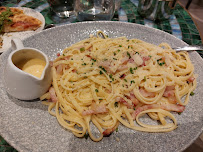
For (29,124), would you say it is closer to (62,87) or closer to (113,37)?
(62,87)

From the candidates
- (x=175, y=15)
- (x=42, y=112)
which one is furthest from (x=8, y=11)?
(x=175, y=15)

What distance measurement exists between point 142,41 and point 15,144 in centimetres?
244

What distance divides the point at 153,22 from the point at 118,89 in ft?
8.49

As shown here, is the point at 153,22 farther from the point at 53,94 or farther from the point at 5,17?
the point at 5,17

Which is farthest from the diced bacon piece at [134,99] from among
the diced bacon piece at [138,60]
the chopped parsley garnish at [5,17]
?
the chopped parsley garnish at [5,17]

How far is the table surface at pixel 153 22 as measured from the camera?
3494 millimetres

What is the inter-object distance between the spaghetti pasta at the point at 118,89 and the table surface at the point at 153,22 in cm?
112

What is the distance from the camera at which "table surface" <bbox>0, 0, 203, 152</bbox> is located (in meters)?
3.49

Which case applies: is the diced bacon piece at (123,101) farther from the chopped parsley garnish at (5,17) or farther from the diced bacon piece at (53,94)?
the chopped parsley garnish at (5,17)

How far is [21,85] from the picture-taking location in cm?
189

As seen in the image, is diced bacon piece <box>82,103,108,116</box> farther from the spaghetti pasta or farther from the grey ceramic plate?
the grey ceramic plate

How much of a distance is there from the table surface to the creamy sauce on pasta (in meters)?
1.98

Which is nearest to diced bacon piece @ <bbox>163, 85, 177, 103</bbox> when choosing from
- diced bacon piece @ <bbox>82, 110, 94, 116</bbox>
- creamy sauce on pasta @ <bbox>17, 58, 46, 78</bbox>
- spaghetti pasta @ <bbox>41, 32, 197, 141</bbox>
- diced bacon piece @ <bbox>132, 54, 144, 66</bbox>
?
spaghetti pasta @ <bbox>41, 32, 197, 141</bbox>

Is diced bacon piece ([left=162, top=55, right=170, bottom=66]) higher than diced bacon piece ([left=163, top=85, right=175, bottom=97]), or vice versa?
diced bacon piece ([left=162, top=55, right=170, bottom=66])
